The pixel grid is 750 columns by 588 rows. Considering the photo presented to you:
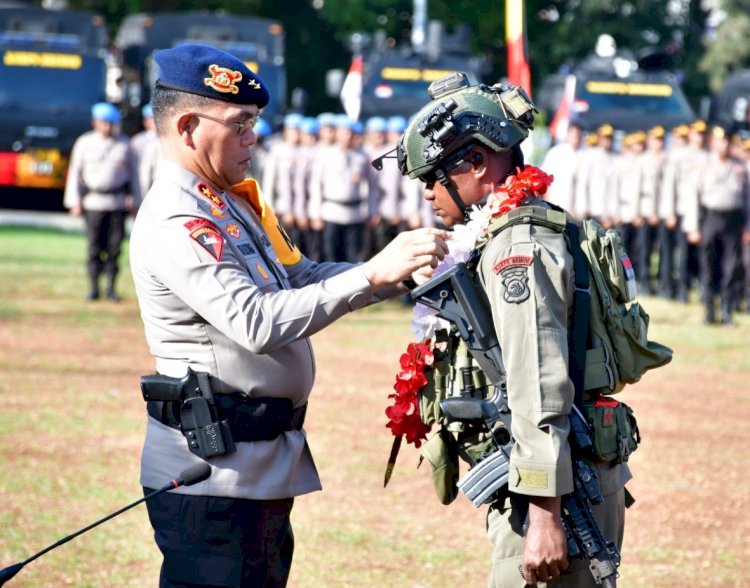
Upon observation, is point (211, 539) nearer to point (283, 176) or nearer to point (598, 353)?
point (598, 353)

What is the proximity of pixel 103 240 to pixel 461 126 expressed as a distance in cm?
1300

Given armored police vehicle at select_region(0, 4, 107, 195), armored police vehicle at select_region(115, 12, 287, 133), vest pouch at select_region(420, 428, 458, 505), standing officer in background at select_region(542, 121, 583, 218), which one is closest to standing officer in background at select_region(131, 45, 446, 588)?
vest pouch at select_region(420, 428, 458, 505)

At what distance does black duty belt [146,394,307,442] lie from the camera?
3.61 metres

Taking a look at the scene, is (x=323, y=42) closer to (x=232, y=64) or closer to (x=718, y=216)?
(x=718, y=216)

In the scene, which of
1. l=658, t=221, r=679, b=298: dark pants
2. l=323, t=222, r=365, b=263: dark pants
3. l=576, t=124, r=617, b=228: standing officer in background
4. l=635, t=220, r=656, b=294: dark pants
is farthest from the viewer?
l=576, t=124, r=617, b=228: standing officer in background

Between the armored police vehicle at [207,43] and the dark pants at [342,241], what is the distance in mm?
8488

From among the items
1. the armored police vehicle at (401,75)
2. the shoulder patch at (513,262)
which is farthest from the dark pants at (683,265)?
the shoulder patch at (513,262)

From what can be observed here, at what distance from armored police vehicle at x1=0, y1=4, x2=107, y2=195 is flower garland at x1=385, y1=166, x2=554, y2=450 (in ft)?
76.6

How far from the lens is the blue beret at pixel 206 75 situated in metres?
3.64

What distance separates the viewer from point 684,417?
33.3ft

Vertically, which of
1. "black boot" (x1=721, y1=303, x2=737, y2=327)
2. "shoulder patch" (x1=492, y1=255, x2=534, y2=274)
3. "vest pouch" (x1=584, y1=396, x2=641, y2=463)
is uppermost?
"shoulder patch" (x1=492, y1=255, x2=534, y2=274)

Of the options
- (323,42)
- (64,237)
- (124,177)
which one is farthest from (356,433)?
(323,42)

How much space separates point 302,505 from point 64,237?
62.5ft

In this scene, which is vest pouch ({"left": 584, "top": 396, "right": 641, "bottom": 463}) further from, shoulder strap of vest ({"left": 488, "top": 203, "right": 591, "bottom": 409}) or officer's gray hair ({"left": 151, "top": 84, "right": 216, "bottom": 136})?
officer's gray hair ({"left": 151, "top": 84, "right": 216, "bottom": 136})
